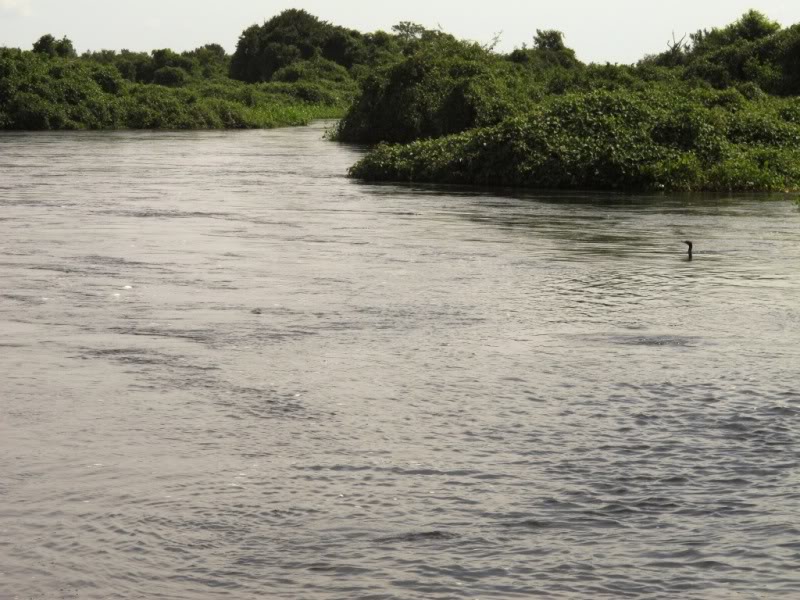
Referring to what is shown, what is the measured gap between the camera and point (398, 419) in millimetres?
8797

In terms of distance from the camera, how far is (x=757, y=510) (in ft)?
22.9

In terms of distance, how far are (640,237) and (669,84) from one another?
23.4m

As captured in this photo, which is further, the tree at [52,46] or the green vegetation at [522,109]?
the tree at [52,46]

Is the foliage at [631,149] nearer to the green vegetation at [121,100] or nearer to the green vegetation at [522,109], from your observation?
the green vegetation at [522,109]

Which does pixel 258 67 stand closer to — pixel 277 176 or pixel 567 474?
pixel 277 176

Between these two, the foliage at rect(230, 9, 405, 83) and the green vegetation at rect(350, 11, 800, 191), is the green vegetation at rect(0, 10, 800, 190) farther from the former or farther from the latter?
the foliage at rect(230, 9, 405, 83)

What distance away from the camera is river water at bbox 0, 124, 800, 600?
630 cm

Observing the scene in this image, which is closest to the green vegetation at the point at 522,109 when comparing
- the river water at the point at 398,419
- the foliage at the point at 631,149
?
the foliage at the point at 631,149

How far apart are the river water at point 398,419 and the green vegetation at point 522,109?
8958 mm

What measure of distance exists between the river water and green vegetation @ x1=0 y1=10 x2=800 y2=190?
8.96 meters

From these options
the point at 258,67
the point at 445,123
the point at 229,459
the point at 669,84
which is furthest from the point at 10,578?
the point at 258,67

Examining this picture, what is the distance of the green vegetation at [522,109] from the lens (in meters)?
27.1

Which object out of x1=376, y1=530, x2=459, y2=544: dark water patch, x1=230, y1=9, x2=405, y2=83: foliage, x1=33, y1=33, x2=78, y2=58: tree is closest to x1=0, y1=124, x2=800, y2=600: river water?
x1=376, y1=530, x2=459, y2=544: dark water patch

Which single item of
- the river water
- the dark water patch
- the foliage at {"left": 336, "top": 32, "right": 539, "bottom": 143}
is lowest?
the dark water patch
